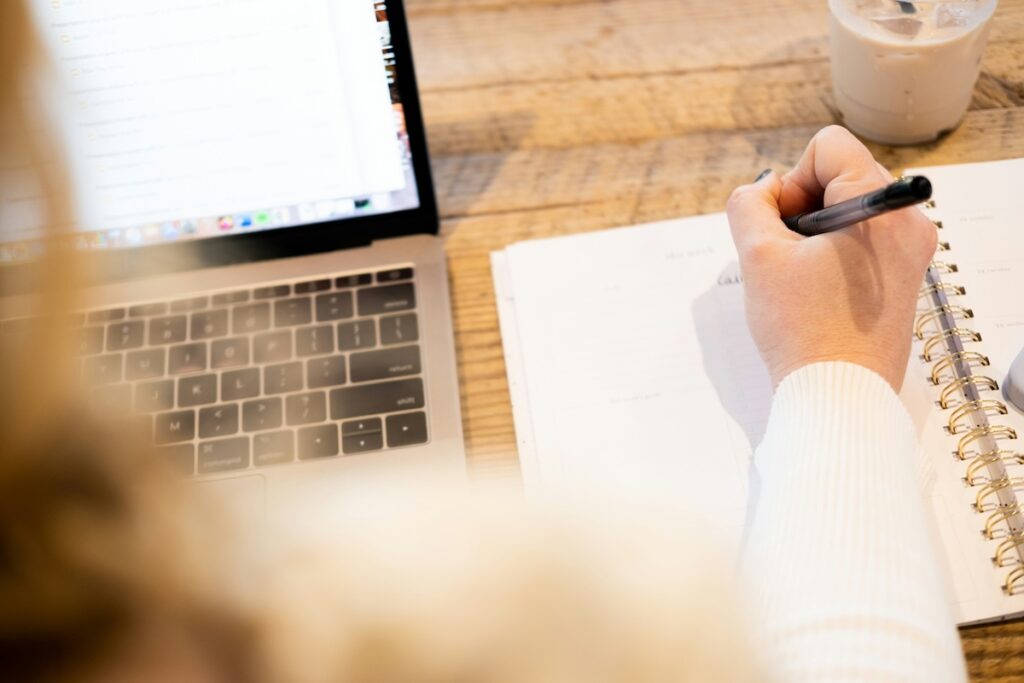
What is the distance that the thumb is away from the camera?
60 centimetres

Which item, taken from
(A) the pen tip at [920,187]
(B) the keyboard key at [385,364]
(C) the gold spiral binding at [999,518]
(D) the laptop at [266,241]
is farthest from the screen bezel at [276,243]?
(C) the gold spiral binding at [999,518]

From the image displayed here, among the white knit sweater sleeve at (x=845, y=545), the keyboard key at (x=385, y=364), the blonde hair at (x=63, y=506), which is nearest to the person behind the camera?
the blonde hair at (x=63, y=506)

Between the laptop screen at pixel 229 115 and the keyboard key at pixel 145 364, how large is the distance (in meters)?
Answer: 0.08

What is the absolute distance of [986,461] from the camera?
0.56 m

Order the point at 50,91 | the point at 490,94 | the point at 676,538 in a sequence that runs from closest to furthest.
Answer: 1. the point at 50,91
2. the point at 676,538
3. the point at 490,94

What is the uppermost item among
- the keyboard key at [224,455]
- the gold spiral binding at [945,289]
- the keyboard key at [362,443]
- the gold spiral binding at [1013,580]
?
the gold spiral binding at [945,289]

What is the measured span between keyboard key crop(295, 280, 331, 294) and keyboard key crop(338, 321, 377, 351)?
0.13 ft

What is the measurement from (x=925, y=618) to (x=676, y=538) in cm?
16

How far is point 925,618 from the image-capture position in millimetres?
460

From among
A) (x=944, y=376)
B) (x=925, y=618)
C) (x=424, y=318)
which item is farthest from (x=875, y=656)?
(x=424, y=318)

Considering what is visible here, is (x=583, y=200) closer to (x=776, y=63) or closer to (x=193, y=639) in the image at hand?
(x=776, y=63)

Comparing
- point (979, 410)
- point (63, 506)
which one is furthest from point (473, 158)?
point (63, 506)

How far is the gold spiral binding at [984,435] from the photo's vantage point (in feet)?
1.86

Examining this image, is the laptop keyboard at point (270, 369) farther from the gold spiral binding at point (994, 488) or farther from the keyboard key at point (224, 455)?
the gold spiral binding at point (994, 488)
